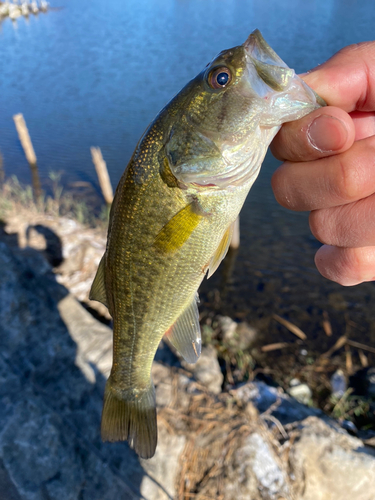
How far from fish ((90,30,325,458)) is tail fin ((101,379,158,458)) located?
0.15 meters

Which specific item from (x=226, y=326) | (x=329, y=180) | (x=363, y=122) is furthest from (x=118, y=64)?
(x=329, y=180)

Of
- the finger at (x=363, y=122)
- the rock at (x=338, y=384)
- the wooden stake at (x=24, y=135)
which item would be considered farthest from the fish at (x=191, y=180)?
the wooden stake at (x=24, y=135)

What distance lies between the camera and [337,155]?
1.87 metres

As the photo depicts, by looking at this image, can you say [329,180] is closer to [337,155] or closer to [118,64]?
[337,155]

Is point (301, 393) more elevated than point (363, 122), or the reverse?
point (363, 122)

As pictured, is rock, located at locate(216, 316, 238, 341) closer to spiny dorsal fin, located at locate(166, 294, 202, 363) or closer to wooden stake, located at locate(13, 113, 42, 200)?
spiny dorsal fin, located at locate(166, 294, 202, 363)

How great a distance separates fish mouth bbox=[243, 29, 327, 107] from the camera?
64.1 inches

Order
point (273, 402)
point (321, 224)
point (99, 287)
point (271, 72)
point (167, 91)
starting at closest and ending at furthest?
point (271, 72), point (321, 224), point (99, 287), point (273, 402), point (167, 91)

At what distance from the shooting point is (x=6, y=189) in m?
10.6

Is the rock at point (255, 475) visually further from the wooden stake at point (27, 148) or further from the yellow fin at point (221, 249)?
the wooden stake at point (27, 148)

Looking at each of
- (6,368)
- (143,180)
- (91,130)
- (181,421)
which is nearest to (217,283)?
(181,421)

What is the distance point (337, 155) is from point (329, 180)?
0.46 feet

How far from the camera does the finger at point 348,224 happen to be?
6.56ft

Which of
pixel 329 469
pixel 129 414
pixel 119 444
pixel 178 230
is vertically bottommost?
pixel 329 469
